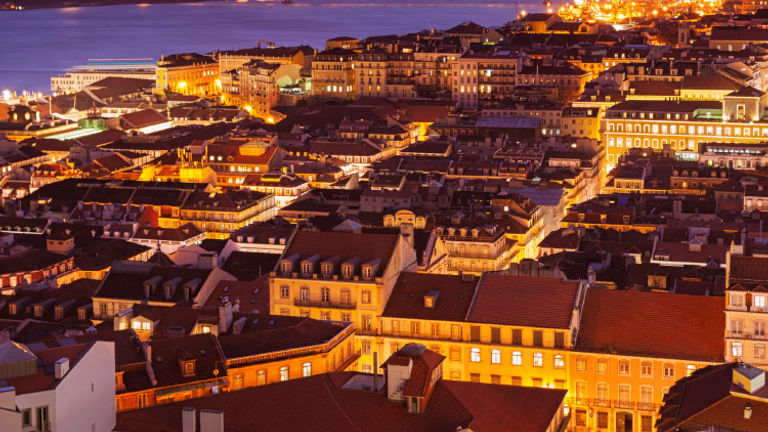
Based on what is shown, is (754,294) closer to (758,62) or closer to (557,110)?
(557,110)

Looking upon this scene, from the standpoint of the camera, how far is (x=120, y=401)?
102ft

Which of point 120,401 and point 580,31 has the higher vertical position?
point 580,31

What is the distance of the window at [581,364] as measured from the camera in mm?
38062

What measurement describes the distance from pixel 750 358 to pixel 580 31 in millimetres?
119288

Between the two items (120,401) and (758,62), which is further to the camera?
(758,62)

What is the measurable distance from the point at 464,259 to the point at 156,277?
53.9 feet

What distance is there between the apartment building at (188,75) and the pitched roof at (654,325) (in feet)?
358

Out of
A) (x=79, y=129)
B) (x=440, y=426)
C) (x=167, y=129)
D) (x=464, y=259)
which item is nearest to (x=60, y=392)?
(x=440, y=426)

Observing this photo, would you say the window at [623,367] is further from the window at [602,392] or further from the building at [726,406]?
the building at [726,406]

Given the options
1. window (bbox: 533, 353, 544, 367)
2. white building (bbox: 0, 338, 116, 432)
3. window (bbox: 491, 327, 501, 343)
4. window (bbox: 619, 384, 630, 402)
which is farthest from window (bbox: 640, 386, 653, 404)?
white building (bbox: 0, 338, 116, 432)

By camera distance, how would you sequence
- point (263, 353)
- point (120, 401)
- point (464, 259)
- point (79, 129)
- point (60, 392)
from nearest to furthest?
point (60, 392) → point (120, 401) → point (263, 353) → point (464, 259) → point (79, 129)

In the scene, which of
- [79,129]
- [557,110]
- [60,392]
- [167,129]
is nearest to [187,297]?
[60,392]

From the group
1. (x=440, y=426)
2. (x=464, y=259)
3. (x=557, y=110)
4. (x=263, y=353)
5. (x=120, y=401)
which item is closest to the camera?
(x=440, y=426)

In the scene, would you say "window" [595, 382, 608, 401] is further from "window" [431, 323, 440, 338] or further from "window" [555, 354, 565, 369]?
"window" [431, 323, 440, 338]
